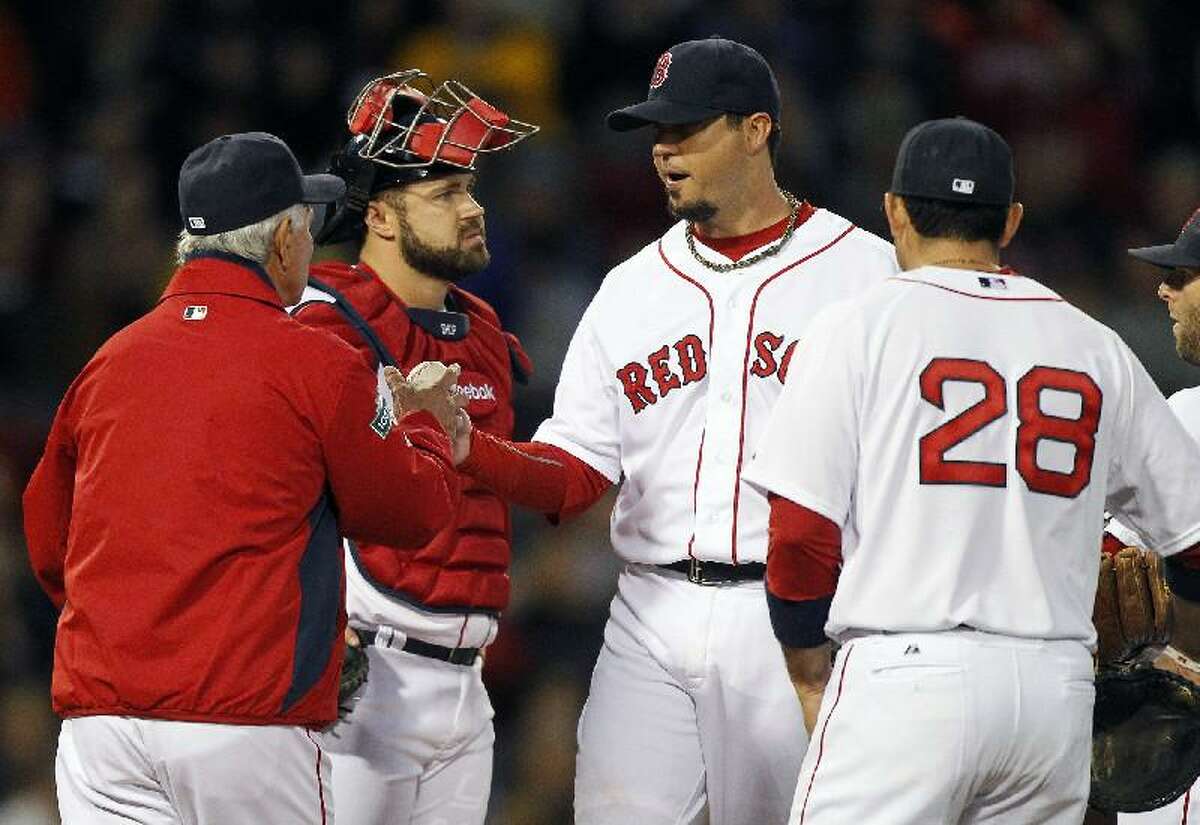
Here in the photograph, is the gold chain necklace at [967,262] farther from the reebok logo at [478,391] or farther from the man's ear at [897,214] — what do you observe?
the reebok logo at [478,391]

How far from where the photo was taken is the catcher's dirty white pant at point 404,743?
4762 millimetres

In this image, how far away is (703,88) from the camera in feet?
15.6

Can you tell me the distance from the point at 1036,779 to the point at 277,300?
171 cm

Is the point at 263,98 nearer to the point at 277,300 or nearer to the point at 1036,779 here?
the point at 277,300

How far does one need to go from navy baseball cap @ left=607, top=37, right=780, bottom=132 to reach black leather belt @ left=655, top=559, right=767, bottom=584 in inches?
40.7

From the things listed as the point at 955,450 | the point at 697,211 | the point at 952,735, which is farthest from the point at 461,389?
the point at 952,735

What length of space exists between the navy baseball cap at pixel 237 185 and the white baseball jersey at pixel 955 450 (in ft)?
3.54

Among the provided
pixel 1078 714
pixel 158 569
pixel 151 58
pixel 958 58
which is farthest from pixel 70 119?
pixel 1078 714

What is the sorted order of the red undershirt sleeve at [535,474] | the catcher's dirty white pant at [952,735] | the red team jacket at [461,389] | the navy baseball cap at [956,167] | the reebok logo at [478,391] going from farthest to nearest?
the reebok logo at [478,391]
the red team jacket at [461,389]
the red undershirt sleeve at [535,474]
the navy baseball cap at [956,167]
the catcher's dirty white pant at [952,735]

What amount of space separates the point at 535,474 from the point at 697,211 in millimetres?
726

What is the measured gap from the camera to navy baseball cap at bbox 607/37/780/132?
15.5 ft

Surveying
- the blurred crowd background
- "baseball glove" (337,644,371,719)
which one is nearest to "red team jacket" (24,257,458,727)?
"baseball glove" (337,644,371,719)

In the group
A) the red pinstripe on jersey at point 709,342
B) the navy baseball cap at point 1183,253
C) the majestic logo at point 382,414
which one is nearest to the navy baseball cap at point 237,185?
the majestic logo at point 382,414

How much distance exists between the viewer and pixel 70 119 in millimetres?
8586
